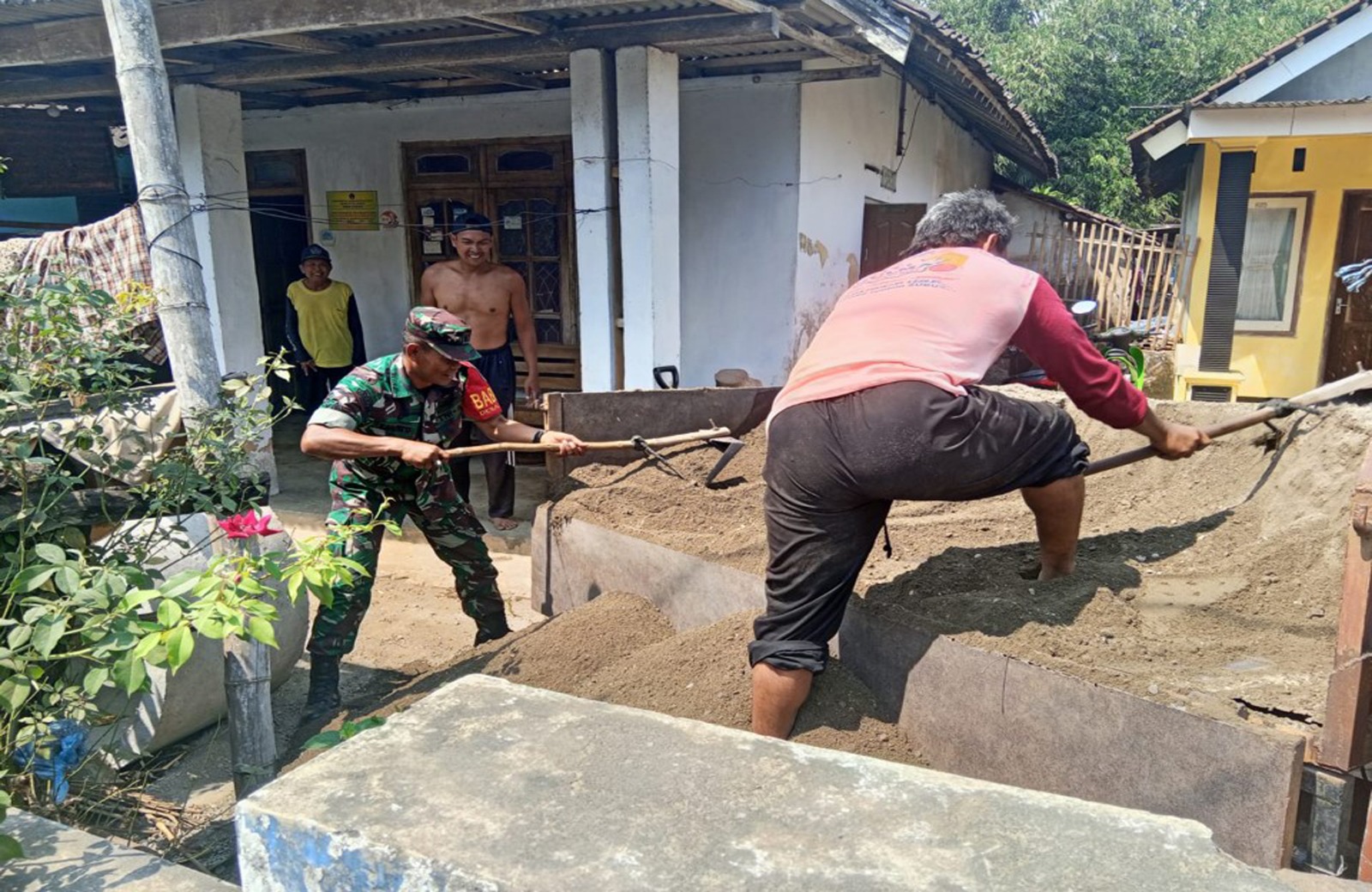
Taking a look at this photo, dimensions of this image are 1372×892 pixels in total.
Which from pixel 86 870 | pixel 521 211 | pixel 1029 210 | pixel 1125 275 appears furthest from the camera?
pixel 1029 210

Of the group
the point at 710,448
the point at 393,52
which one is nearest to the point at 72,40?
the point at 393,52

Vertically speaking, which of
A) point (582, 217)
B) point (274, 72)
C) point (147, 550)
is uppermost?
point (274, 72)

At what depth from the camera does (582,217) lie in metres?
5.75

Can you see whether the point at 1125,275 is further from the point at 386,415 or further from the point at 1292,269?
the point at 386,415

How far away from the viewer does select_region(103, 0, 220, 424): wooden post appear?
2.87 metres

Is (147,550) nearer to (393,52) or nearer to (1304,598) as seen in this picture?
(1304,598)

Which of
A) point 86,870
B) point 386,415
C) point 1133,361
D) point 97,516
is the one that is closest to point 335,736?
point 97,516

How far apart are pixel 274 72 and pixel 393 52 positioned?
3.06 ft

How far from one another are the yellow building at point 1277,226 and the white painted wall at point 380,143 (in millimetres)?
5408

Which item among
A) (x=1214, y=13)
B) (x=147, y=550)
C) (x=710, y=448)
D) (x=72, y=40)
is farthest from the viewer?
(x=1214, y=13)

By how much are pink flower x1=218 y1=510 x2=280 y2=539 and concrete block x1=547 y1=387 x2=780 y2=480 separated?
1725 millimetres

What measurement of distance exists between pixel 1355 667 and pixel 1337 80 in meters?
8.66

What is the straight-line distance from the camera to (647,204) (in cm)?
552

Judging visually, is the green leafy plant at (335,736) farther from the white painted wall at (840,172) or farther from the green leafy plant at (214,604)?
the white painted wall at (840,172)
